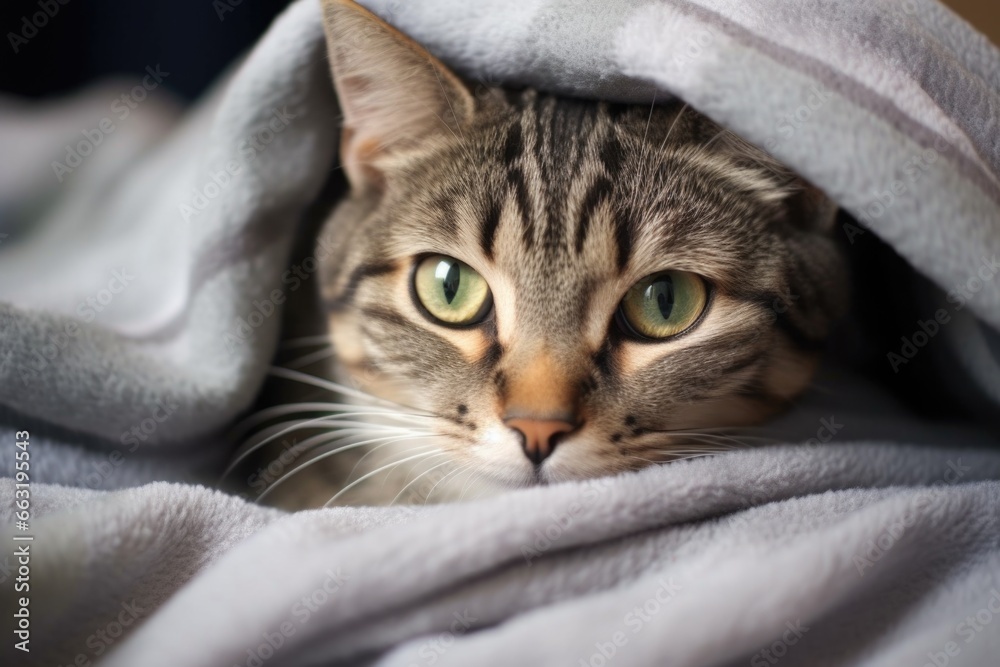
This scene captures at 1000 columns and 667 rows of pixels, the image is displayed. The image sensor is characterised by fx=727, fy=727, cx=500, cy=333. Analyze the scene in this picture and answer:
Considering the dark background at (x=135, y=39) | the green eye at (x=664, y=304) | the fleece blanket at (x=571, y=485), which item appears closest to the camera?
the fleece blanket at (x=571, y=485)

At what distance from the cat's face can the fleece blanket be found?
0.27 ft

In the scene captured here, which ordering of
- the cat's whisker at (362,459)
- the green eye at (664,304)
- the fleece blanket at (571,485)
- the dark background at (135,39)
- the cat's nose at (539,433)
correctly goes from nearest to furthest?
1. the fleece blanket at (571,485)
2. the cat's nose at (539,433)
3. the green eye at (664,304)
4. the cat's whisker at (362,459)
5. the dark background at (135,39)

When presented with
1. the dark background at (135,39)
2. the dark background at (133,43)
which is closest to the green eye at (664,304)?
the dark background at (135,39)

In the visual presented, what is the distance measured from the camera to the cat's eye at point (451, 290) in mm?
973

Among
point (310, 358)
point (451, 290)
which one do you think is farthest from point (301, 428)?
point (451, 290)

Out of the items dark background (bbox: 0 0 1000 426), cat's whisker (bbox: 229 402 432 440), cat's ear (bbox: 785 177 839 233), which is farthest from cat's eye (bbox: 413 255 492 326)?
dark background (bbox: 0 0 1000 426)

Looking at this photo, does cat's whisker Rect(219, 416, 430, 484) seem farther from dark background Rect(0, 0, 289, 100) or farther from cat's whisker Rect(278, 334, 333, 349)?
dark background Rect(0, 0, 289, 100)

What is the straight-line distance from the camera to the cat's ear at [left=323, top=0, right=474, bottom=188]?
94 cm

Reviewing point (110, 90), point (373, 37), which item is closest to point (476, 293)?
point (373, 37)

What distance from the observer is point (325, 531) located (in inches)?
28.7

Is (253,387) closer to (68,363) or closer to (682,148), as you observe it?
(68,363)

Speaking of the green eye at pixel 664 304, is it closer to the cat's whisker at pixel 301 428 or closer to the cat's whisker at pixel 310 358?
the cat's whisker at pixel 301 428

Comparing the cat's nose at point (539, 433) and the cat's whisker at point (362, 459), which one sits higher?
the cat's nose at point (539, 433)

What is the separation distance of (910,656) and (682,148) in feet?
2.07
